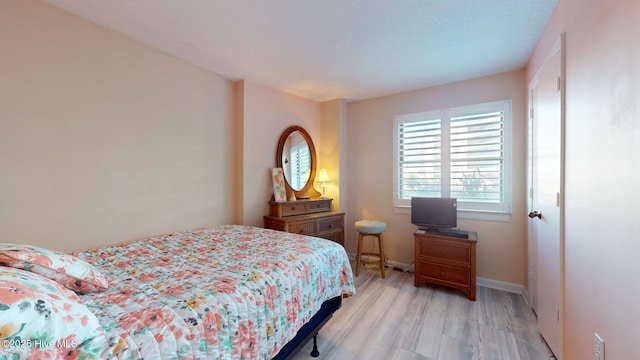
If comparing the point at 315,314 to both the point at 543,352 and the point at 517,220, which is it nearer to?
the point at 543,352

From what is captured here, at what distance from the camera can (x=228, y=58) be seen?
2.54m

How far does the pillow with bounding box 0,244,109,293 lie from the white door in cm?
261

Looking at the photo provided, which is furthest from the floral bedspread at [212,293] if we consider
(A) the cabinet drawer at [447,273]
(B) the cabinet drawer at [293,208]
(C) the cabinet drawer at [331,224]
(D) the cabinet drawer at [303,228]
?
(A) the cabinet drawer at [447,273]

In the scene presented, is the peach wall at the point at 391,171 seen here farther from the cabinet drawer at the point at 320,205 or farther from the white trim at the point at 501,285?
the cabinet drawer at the point at 320,205

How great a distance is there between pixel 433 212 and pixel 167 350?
2926 mm

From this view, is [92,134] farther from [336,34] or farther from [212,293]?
[336,34]

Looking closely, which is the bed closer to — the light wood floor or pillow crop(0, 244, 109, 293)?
pillow crop(0, 244, 109, 293)

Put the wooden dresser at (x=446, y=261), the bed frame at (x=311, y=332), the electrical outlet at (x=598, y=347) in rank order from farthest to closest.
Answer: the wooden dresser at (x=446, y=261), the bed frame at (x=311, y=332), the electrical outlet at (x=598, y=347)

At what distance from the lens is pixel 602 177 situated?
3.84 feet

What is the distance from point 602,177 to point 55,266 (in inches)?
96.4

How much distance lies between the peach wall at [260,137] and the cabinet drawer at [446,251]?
2.01 m

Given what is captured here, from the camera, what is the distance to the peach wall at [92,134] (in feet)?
5.52

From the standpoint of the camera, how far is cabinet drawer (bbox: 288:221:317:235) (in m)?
3.06

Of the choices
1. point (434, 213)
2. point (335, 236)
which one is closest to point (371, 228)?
point (335, 236)
